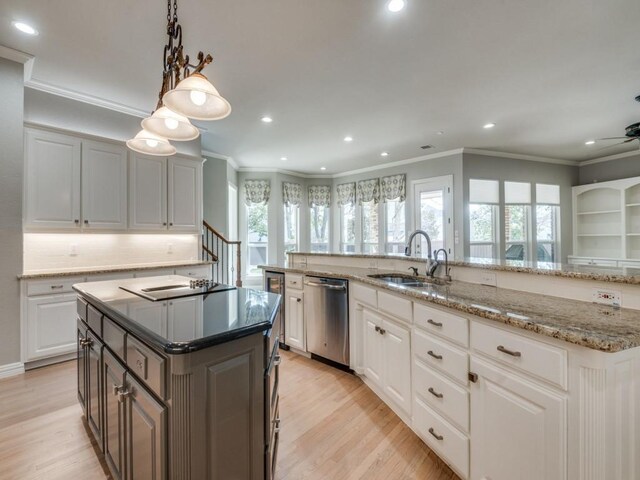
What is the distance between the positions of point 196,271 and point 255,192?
2886 millimetres

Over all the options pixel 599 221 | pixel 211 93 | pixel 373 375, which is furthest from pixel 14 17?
pixel 599 221

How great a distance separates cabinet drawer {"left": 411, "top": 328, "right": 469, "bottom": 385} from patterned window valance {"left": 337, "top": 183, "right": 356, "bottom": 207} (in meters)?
5.49

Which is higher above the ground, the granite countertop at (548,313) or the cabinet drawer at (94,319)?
the granite countertop at (548,313)

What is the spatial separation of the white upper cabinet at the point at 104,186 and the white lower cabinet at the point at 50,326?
0.88m

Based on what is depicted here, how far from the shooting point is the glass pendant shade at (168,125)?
1.77 metres

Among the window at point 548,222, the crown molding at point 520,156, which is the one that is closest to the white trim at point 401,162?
the crown molding at point 520,156

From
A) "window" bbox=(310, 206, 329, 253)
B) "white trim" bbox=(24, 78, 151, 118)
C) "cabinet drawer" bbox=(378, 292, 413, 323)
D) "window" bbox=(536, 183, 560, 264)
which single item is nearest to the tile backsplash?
"white trim" bbox=(24, 78, 151, 118)

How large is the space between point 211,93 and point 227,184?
14.5ft

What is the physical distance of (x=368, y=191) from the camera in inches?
269

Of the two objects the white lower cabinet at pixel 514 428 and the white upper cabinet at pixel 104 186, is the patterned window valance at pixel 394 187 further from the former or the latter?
the white lower cabinet at pixel 514 428

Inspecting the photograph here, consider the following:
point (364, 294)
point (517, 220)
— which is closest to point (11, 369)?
point (364, 294)

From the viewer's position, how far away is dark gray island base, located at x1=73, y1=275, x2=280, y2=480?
0.99 m

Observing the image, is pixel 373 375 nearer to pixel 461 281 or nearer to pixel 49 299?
pixel 461 281

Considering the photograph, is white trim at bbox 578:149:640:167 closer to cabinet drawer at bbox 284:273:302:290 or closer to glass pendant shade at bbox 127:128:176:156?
cabinet drawer at bbox 284:273:302:290
